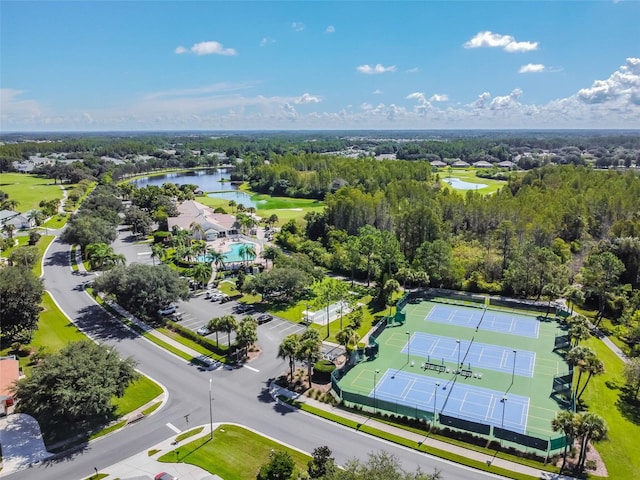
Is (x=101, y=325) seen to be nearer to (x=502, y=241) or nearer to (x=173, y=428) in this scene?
(x=173, y=428)

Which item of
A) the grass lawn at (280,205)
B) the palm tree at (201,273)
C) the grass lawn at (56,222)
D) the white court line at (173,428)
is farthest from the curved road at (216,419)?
the grass lawn at (280,205)

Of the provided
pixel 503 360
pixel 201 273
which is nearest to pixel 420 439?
pixel 503 360

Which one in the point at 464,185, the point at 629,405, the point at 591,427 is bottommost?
the point at 629,405

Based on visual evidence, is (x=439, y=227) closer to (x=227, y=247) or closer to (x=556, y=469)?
(x=227, y=247)

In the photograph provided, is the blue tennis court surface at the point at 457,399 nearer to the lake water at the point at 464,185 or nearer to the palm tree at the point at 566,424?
the palm tree at the point at 566,424

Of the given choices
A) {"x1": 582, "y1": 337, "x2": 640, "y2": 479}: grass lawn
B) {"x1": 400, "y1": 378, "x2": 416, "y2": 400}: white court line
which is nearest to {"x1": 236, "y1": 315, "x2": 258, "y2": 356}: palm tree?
{"x1": 400, "y1": 378, "x2": 416, "y2": 400}: white court line

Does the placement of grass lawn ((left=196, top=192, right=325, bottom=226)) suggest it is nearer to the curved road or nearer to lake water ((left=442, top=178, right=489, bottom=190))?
lake water ((left=442, top=178, right=489, bottom=190))
